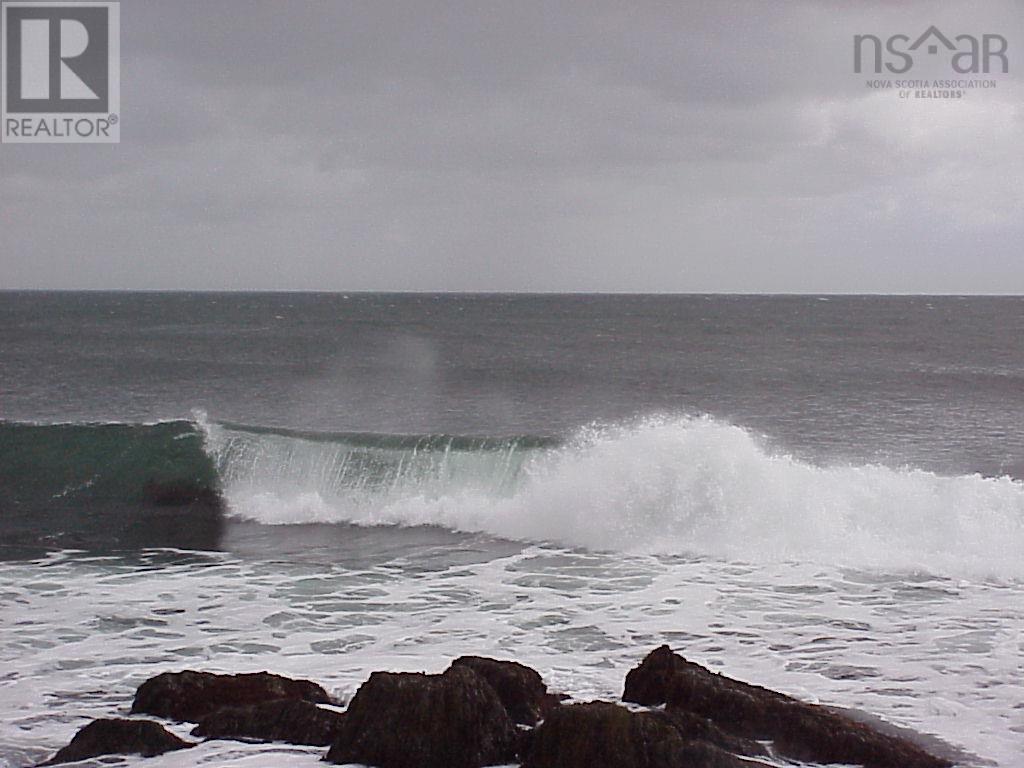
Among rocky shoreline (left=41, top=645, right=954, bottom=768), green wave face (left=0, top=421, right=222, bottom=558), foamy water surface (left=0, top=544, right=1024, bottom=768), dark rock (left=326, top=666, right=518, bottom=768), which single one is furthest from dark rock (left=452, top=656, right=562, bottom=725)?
green wave face (left=0, top=421, right=222, bottom=558)

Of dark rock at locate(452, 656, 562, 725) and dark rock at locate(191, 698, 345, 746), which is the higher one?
dark rock at locate(452, 656, 562, 725)

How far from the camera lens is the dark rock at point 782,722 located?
732 centimetres

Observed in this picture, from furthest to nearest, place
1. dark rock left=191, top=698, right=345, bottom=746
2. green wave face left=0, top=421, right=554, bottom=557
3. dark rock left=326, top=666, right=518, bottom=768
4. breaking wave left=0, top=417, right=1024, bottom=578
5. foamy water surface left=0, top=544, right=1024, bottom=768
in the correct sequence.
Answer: green wave face left=0, top=421, right=554, bottom=557 → breaking wave left=0, top=417, right=1024, bottom=578 → foamy water surface left=0, top=544, right=1024, bottom=768 → dark rock left=191, top=698, right=345, bottom=746 → dark rock left=326, top=666, right=518, bottom=768

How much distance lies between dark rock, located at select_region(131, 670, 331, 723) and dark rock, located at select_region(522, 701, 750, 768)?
85.9 inches

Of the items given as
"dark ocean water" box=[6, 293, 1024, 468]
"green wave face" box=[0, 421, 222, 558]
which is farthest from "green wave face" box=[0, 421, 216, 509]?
"dark ocean water" box=[6, 293, 1024, 468]

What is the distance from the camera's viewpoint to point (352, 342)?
67000 millimetres

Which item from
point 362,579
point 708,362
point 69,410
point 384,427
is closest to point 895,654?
point 362,579

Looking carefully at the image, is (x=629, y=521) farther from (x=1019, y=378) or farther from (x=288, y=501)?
(x=1019, y=378)

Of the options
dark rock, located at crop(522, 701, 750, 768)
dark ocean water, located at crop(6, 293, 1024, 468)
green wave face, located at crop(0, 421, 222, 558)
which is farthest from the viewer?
dark ocean water, located at crop(6, 293, 1024, 468)

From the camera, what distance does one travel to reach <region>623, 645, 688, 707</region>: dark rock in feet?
26.6

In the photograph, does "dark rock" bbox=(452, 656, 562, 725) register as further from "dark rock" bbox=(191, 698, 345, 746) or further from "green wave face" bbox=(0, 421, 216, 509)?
"green wave face" bbox=(0, 421, 216, 509)

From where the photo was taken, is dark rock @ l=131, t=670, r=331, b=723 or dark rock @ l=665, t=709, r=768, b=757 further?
dark rock @ l=131, t=670, r=331, b=723

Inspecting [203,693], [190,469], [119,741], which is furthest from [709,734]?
[190,469]

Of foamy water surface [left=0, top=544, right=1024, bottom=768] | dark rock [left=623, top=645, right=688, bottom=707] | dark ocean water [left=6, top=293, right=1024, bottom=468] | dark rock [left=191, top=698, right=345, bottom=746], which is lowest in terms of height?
foamy water surface [left=0, top=544, right=1024, bottom=768]
